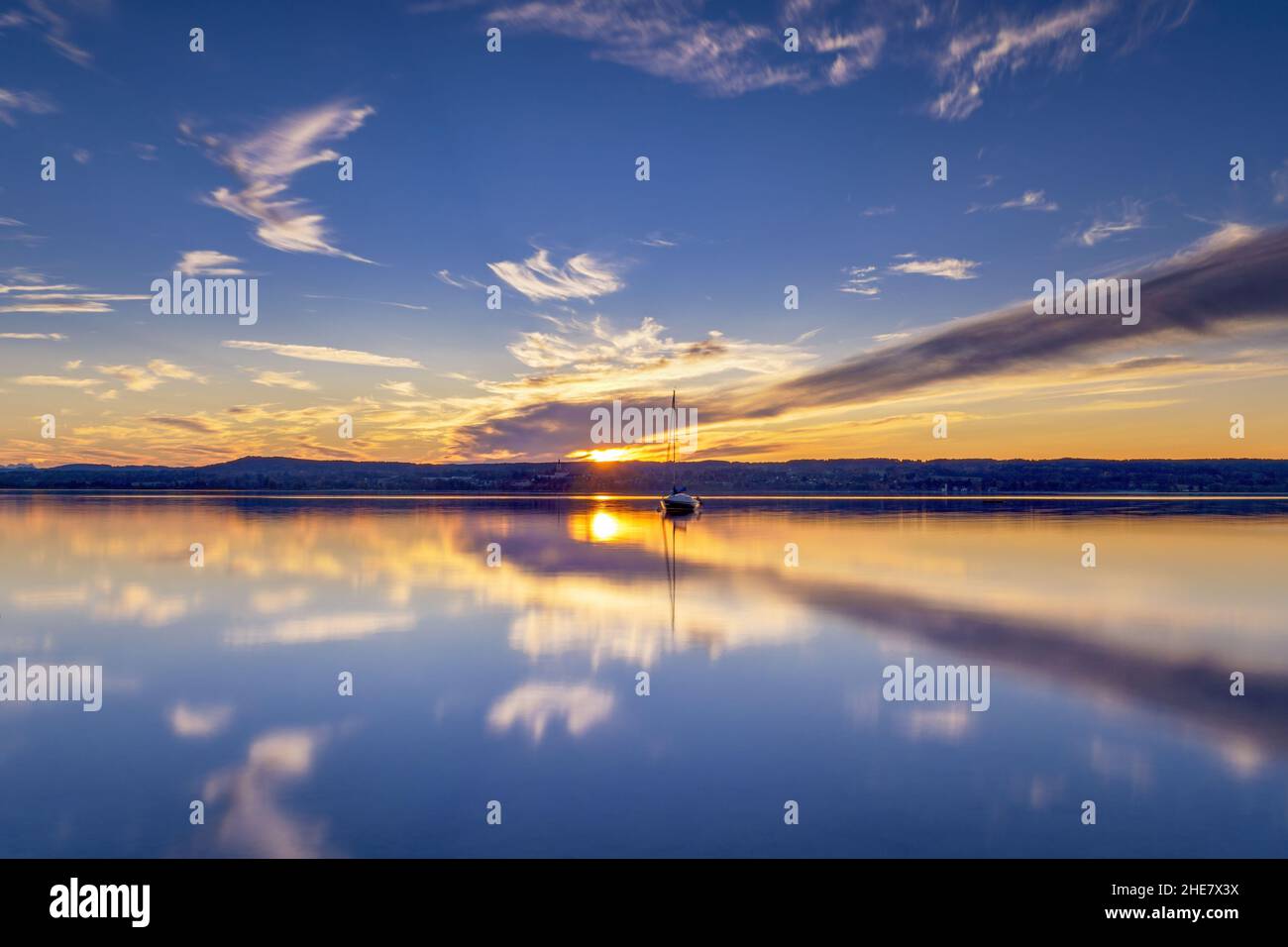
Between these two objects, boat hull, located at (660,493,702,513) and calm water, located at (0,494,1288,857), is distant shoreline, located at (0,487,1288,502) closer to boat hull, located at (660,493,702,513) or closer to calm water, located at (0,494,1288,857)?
boat hull, located at (660,493,702,513)

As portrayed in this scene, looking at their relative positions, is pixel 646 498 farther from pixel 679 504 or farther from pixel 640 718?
pixel 640 718

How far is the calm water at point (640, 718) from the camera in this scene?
6.50 m

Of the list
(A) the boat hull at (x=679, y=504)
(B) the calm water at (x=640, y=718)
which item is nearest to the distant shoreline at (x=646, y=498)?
(A) the boat hull at (x=679, y=504)

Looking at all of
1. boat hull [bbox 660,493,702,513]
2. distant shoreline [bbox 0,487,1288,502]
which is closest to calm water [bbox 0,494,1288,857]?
boat hull [bbox 660,493,702,513]

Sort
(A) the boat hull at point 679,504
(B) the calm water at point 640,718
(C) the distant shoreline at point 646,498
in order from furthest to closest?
(C) the distant shoreline at point 646,498 < (A) the boat hull at point 679,504 < (B) the calm water at point 640,718

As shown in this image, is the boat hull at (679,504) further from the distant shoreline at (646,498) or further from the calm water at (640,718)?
the distant shoreline at (646,498)

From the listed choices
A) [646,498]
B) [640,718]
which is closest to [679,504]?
[640,718]

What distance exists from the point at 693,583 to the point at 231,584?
12.6 metres

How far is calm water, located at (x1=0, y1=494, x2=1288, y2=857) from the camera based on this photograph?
256 inches

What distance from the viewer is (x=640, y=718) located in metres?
9.53

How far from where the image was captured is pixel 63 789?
291 inches

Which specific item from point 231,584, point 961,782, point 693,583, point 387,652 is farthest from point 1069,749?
point 231,584
